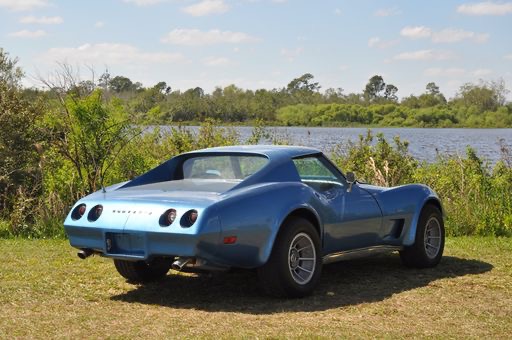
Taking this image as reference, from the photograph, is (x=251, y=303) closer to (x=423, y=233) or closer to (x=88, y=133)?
(x=423, y=233)

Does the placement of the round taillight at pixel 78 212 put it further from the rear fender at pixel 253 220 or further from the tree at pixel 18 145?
the tree at pixel 18 145

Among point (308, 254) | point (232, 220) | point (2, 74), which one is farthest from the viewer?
point (2, 74)

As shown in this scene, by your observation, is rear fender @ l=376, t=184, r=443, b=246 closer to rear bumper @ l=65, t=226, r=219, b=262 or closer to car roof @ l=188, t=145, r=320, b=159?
car roof @ l=188, t=145, r=320, b=159

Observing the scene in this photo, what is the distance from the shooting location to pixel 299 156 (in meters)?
7.99

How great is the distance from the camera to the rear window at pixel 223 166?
25.6 ft

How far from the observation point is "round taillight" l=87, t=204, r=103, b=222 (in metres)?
7.27

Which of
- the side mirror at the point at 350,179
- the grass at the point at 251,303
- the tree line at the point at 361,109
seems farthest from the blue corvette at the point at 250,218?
the tree line at the point at 361,109

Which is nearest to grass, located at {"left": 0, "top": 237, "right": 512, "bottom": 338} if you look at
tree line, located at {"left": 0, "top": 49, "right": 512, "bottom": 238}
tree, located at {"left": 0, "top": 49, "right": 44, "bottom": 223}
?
tree line, located at {"left": 0, "top": 49, "right": 512, "bottom": 238}

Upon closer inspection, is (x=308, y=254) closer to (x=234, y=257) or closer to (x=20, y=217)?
A: (x=234, y=257)

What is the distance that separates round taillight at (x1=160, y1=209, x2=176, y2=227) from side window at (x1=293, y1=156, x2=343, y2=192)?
1656mm

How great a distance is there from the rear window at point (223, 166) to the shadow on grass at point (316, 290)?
0.97 meters

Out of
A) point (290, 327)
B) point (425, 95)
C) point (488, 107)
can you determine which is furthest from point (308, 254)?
point (425, 95)

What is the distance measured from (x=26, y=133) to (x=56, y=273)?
6.97m

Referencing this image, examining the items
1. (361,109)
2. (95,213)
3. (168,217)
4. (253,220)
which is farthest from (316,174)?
(361,109)
